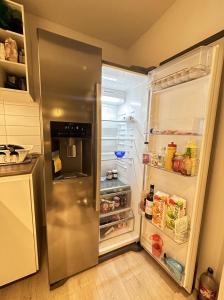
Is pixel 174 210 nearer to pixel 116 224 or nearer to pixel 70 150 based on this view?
pixel 116 224

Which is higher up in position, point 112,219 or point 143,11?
point 143,11

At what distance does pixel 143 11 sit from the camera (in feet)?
4.50

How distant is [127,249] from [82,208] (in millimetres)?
780

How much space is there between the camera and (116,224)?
1.72 m

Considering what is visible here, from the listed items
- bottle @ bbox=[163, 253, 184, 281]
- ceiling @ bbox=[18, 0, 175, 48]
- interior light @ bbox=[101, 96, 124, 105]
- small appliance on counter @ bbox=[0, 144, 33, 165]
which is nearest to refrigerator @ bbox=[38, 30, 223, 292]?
bottle @ bbox=[163, 253, 184, 281]

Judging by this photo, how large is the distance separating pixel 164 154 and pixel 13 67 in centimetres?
145

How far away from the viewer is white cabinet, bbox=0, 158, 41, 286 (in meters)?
1.05

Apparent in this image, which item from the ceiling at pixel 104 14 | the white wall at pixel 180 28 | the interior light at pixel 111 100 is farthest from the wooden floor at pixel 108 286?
the ceiling at pixel 104 14

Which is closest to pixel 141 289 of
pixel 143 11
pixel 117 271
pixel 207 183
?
pixel 117 271

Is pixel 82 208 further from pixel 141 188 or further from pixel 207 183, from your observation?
pixel 207 183

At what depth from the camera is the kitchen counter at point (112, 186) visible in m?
1.58

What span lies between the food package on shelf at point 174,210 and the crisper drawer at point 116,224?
62 centimetres

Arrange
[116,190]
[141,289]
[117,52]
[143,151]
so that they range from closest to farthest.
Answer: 1. [141,289]
2. [143,151]
3. [116,190]
4. [117,52]

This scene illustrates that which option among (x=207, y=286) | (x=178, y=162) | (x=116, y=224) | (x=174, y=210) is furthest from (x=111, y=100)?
(x=207, y=286)
